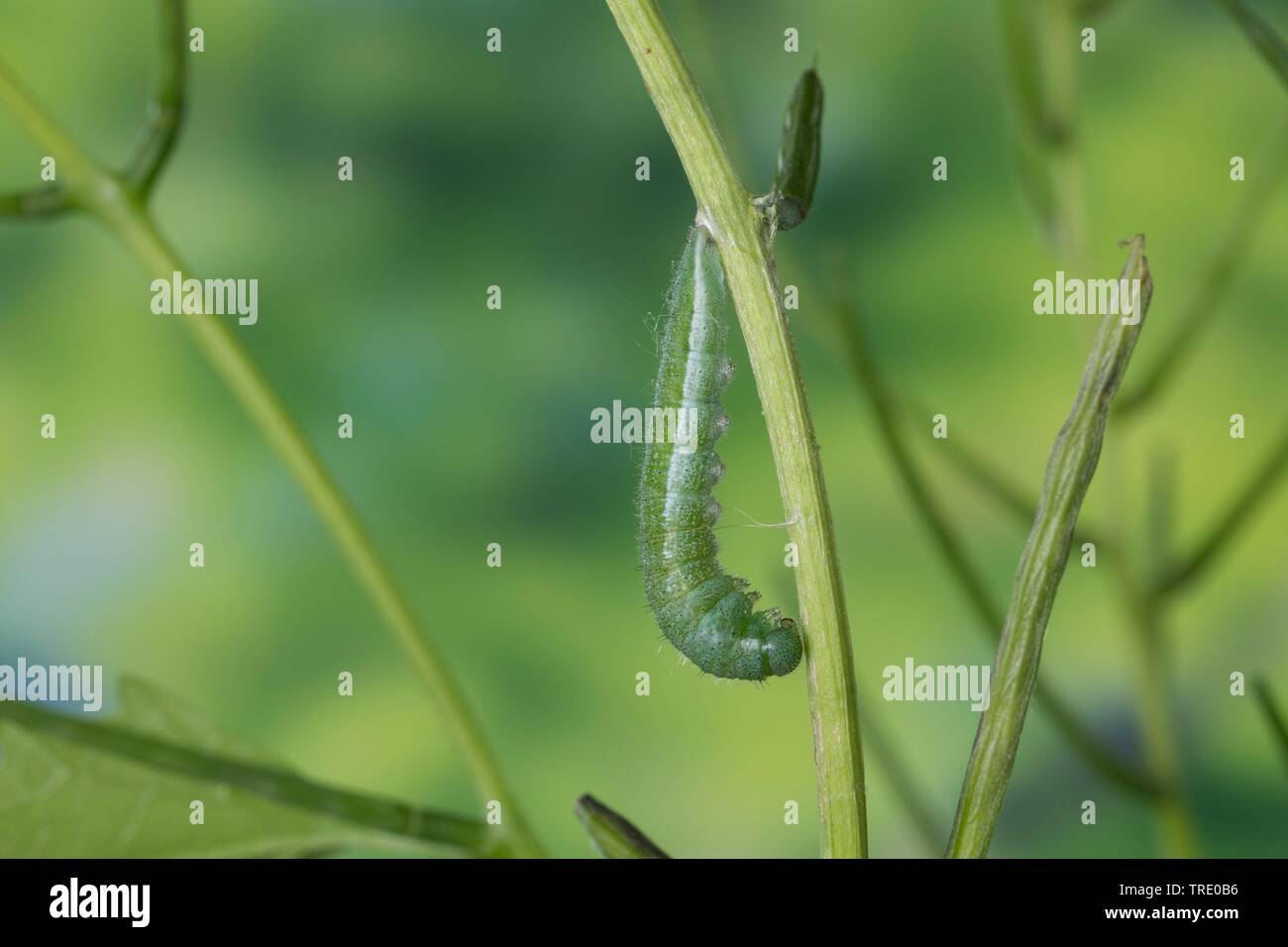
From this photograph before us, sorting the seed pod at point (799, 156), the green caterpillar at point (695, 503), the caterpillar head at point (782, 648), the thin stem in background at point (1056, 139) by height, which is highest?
the thin stem in background at point (1056, 139)

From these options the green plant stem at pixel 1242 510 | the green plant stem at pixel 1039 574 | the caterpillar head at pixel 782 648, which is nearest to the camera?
the green plant stem at pixel 1039 574

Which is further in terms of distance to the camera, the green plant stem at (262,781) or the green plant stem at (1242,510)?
the green plant stem at (1242,510)

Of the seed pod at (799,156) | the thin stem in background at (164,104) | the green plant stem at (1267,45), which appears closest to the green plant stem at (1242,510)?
the green plant stem at (1267,45)

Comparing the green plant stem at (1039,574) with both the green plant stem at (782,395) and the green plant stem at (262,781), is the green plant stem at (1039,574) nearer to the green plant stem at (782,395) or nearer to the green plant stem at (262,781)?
the green plant stem at (782,395)

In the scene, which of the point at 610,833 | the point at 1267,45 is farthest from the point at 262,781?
the point at 1267,45
